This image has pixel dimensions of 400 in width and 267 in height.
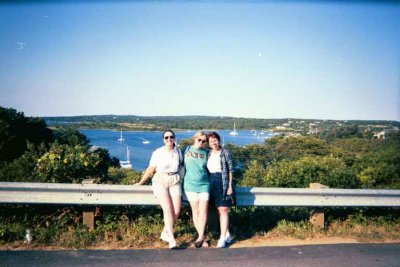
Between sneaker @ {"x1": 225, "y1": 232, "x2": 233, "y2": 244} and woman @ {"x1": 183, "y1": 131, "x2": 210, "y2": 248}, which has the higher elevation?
woman @ {"x1": 183, "y1": 131, "x2": 210, "y2": 248}

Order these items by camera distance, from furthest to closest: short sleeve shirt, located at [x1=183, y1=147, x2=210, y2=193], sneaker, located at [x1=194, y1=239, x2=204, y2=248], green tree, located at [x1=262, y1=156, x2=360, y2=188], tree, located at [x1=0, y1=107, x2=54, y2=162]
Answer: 1. tree, located at [x1=0, y1=107, x2=54, y2=162]
2. green tree, located at [x1=262, y1=156, x2=360, y2=188]
3. short sleeve shirt, located at [x1=183, y1=147, x2=210, y2=193]
4. sneaker, located at [x1=194, y1=239, x2=204, y2=248]

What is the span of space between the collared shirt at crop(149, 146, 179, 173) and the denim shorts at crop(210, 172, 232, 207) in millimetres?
567

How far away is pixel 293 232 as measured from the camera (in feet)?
16.7

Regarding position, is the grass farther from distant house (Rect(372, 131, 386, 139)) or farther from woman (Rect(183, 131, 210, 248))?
distant house (Rect(372, 131, 386, 139))

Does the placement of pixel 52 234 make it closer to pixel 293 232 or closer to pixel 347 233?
pixel 293 232

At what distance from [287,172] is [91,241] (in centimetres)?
483

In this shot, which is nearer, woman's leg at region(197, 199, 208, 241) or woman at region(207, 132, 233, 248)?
woman's leg at region(197, 199, 208, 241)

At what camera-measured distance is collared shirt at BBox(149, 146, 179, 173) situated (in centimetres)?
468

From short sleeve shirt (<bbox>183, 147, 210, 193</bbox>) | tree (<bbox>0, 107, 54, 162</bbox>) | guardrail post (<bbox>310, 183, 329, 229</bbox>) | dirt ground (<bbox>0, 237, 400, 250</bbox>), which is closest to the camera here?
dirt ground (<bbox>0, 237, 400, 250</bbox>)

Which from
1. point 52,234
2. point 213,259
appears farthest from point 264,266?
point 52,234

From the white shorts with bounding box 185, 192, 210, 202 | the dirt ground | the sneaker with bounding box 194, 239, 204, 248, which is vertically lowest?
the dirt ground

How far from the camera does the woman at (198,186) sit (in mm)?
4586

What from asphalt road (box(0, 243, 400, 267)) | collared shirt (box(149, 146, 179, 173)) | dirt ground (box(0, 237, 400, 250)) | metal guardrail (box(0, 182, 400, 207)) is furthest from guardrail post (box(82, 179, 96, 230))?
collared shirt (box(149, 146, 179, 173))

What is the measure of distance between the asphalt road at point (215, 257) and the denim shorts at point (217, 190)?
65 cm
